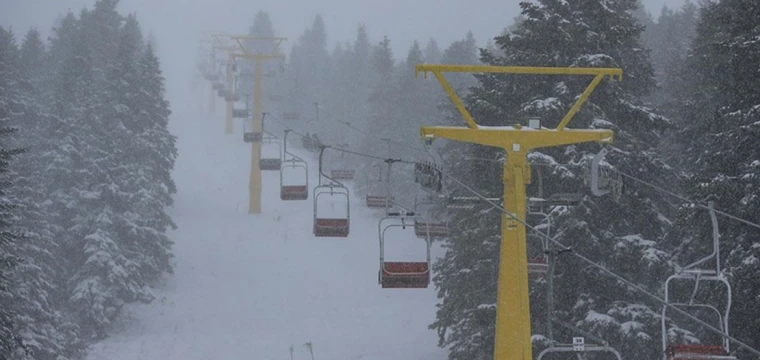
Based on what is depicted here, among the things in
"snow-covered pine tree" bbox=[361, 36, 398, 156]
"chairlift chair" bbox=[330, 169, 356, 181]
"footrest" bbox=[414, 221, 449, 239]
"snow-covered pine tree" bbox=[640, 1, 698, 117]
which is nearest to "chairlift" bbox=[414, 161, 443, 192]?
"footrest" bbox=[414, 221, 449, 239]

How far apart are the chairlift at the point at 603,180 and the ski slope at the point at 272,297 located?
54.4ft

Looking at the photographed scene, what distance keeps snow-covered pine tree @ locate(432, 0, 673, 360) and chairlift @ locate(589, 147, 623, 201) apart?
570 cm

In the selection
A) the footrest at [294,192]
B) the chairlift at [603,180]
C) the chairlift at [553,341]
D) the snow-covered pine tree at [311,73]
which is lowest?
the chairlift at [553,341]

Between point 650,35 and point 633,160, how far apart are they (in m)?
42.6

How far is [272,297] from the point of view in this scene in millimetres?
32531

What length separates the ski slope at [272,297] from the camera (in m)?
27.5

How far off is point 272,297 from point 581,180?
17.8 metres

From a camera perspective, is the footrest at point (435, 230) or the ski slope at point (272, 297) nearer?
the footrest at point (435, 230)

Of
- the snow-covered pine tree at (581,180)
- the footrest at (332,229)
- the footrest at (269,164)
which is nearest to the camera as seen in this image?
the snow-covered pine tree at (581,180)

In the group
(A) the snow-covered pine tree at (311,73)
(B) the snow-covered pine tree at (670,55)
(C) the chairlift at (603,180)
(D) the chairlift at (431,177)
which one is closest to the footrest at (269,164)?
(B) the snow-covered pine tree at (670,55)

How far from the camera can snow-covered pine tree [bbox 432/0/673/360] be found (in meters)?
16.9

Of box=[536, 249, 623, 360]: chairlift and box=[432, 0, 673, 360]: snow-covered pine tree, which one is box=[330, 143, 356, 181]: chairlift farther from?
box=[536, 249, 623, 360]: chairlift

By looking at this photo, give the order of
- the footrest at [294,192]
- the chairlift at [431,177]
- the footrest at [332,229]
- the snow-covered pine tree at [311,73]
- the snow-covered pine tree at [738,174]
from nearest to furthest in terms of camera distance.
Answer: the chairlift at [431,177] < the snow-covered pine tree at [738,174] < the footrest at [332,229] < the footrest at [294,192] < the snow-covered pine tree at [311,73]

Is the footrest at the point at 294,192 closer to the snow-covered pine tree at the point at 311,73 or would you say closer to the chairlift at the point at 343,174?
the chairlift at the point at 343,174
